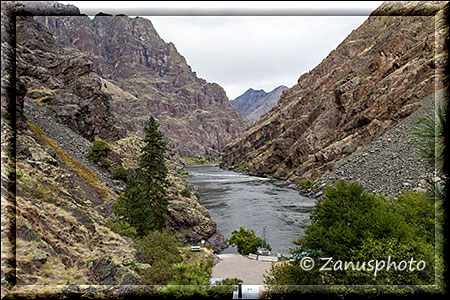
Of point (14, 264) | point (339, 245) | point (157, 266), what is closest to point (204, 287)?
point (14, 264)

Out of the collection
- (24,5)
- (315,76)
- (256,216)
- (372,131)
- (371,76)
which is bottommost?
(256,216)

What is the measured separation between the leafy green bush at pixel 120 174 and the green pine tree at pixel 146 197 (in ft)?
26.5

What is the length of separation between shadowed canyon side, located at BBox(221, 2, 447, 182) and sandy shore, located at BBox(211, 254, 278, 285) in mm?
48267

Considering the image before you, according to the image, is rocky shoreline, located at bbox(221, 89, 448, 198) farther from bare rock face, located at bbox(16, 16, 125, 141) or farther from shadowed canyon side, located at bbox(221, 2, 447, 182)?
bare rock face, located at bbox(16, 16, 125, 141)

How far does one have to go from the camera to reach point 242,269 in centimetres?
2327

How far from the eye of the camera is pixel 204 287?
7.75 meters

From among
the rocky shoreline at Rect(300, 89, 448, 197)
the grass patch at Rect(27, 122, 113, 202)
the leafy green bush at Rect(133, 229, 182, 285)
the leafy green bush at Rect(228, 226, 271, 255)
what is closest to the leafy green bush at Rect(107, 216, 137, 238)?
the leafy green bush at Rect(133, 229, 182, 285)

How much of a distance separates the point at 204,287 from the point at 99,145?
1370 inches

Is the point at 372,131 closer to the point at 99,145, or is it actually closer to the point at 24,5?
the point at 99,145

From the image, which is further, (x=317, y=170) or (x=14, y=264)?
(x=317, y=170)

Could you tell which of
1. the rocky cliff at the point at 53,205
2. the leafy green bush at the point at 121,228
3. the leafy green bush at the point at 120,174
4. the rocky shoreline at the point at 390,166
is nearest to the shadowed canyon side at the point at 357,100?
the rocky shoreline at the point at 390,166

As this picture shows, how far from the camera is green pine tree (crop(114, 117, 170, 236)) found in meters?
25.8

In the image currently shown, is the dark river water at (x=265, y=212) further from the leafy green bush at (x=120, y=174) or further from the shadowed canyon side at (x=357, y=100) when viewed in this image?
the shadowed canyon side at (x=357, y=100)

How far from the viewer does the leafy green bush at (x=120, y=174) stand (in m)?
37.2
